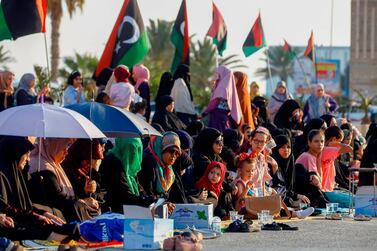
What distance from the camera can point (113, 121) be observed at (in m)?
13.9

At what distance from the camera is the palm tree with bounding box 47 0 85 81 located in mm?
51656

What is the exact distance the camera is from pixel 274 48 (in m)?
95.0

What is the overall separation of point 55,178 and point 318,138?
18.1 ft

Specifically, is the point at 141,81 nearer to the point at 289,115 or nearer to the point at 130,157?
the point at 289,115

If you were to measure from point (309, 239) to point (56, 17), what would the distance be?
132 feet

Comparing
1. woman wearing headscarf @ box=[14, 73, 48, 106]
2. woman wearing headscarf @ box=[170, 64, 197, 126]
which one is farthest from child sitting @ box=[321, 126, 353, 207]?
woman wearing headscarf @ box=[14, 73, 48, 106]

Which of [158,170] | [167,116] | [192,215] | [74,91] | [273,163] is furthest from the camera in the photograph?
[74,91]

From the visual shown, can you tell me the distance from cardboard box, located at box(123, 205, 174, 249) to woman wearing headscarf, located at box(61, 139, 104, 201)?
6.68ft

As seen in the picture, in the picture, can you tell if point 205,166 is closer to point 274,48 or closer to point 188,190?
point 188,190

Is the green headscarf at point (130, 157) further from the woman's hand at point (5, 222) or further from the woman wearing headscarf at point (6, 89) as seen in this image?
the woman wearing headscarf at point (6, 89)

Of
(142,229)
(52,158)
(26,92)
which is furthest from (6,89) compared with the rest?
(142,229)

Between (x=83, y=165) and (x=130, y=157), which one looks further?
(x=130, y=157)

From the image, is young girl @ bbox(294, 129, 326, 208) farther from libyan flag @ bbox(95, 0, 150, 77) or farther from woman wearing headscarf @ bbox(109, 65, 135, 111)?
libyan flag @ bbox(95, 0, 150, 77)

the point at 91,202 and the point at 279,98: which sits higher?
the point at 91,202
